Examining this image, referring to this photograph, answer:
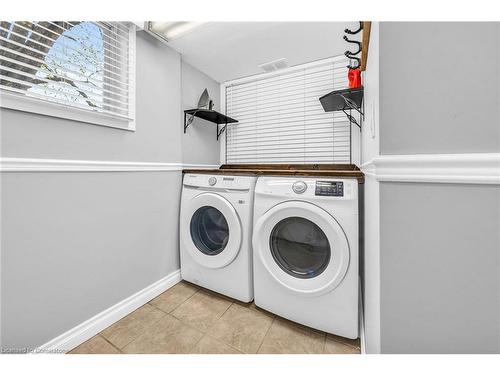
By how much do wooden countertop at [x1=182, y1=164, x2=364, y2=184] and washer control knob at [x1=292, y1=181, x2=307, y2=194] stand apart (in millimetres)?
69

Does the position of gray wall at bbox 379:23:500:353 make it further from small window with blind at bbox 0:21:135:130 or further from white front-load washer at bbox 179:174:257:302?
small window with blind at bbox 0:21:135:130

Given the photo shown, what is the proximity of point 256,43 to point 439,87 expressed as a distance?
4.94 ft

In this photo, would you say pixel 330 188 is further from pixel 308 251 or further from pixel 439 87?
pixel 439 87

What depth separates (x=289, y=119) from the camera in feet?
7.06

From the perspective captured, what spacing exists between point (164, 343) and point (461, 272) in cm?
141

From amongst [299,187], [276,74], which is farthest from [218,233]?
[276,74]

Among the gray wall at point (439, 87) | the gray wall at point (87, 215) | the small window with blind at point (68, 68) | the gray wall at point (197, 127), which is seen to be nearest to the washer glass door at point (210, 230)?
the gray wall at point (87, 215)

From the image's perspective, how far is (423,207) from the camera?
0.59 meters

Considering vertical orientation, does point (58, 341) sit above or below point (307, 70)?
below

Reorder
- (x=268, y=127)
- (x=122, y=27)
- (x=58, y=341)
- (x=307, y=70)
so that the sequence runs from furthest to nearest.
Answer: (x=268, y=127), (x=307, y=70), (x=122, y=27), (x=58, y=341)

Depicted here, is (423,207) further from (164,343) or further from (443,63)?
(164,343)
